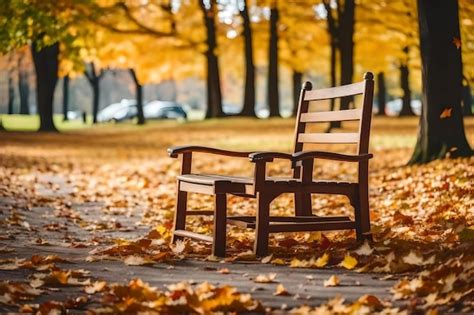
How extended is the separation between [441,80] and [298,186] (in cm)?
636

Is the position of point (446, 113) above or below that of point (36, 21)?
below

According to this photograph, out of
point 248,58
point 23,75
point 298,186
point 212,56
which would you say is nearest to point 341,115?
point 298,186

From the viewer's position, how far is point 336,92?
6.76 metres

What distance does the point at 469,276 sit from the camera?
4680 millimetres

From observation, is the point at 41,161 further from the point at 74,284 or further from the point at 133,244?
the point at 74,284

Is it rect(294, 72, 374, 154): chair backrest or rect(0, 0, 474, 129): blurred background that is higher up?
rect(0, 0, 474, 129): blurred background

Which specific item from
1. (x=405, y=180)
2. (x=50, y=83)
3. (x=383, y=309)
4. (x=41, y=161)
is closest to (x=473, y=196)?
(x=405, y=180)

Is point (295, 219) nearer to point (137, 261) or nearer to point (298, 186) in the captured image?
point (298, 186)

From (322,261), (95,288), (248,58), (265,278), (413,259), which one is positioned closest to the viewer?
(95,288)

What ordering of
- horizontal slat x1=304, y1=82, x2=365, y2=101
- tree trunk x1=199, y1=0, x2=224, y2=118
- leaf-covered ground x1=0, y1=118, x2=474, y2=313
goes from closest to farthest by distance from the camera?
leaf-covered ground x1=0, y1=118, x2=474, y2=313 < horizontal slat x1=304, y1=82, x2=365, y2=101 < tree trunk x1=199, y1=0, x2=224, y2=118

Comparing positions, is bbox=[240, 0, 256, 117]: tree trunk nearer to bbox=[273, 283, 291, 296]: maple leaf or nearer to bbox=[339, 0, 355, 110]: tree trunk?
bbox=[339, 0, 355, 110]: tree trunk

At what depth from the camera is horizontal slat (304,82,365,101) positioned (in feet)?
20.9

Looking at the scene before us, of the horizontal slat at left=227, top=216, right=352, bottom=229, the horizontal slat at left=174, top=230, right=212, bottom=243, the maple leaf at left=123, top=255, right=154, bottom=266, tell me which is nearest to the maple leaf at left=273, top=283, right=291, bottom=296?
the maple leaf at left=123, top=255, right=154, bottom=266

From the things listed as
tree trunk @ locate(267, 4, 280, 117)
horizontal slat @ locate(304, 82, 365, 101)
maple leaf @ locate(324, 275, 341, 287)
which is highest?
tree trunk @ locate(267, 4, 280, 117)
